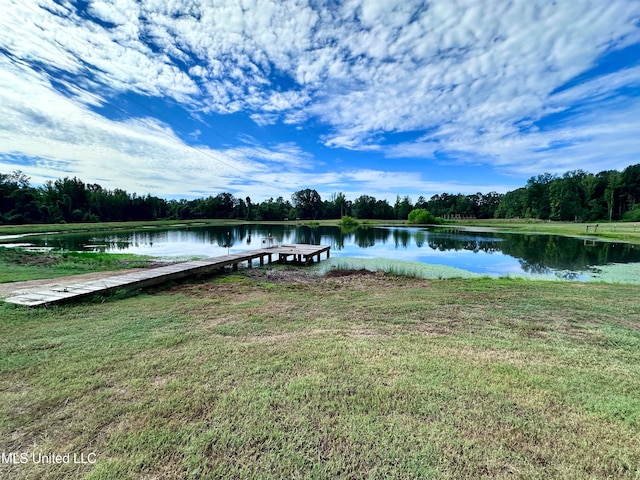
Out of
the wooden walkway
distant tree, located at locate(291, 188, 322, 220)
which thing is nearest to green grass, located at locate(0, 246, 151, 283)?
the wooden walkway

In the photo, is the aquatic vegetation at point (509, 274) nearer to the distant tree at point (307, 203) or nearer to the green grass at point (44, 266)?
the green grass at point (44, 266)

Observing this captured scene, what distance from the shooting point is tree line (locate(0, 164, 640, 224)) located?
47.9 metres

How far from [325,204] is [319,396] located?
8517 cm

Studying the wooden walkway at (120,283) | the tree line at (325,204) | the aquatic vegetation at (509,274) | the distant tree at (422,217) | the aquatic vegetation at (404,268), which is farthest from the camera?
the distant tree at (422,217)

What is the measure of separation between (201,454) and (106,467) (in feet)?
1.90

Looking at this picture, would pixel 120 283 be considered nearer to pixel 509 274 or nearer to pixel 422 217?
pixel 509 274

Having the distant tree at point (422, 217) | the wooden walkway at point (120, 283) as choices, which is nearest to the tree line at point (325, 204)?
the distant tree at point (422, 217)

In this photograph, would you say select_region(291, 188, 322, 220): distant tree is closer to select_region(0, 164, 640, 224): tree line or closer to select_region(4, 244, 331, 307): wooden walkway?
select_region(0, 164, 640, 224): tree line

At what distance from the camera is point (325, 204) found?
8688cm

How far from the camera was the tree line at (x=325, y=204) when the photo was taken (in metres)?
47.9

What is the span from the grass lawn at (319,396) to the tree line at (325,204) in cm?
5753

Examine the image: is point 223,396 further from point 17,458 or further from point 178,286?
point 178,286

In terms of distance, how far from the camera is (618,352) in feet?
12.1

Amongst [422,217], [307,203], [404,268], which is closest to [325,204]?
[307,203]
